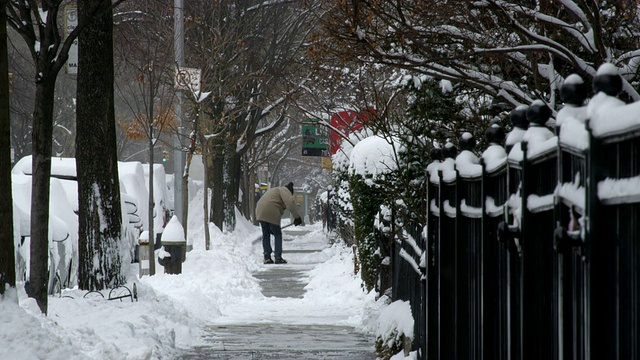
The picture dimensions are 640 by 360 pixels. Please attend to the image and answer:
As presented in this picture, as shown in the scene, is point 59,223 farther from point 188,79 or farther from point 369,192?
point 188,79

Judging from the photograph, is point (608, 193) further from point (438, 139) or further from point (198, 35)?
point (198, 35)

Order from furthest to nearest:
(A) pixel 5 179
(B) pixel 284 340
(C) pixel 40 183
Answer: (B) pixel 284 340
(C) pixel 40 183
(A) pixel 5 179

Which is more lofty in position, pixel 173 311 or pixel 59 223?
pixel 59 223

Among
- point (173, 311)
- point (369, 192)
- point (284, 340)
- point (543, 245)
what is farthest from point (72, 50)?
point (543, 245)

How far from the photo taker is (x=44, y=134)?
336 inches

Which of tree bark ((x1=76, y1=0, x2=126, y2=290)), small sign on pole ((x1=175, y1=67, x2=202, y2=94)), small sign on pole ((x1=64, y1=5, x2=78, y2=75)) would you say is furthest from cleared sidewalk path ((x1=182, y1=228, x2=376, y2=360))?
small sign on pole ((x1=175, y1=67, x2=202, y2=94))

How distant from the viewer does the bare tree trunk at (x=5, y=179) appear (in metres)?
7.10

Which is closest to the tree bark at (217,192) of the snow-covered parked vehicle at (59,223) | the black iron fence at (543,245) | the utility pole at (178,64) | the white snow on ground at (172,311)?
the white snow on ground at (172,311)

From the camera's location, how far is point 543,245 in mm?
3412

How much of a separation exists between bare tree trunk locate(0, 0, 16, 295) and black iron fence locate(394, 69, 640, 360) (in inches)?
113

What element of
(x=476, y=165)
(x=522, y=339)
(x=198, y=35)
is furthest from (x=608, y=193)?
(x=198, y=35)

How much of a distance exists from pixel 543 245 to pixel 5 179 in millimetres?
4802

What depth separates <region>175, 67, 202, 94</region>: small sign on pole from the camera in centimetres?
2002

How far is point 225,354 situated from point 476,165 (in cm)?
488
